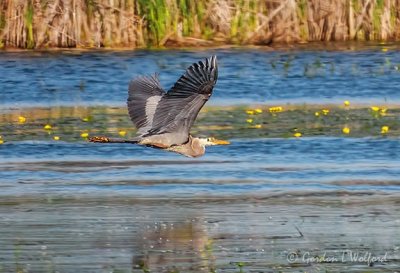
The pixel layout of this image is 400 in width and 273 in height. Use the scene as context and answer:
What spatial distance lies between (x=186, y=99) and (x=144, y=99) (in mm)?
818

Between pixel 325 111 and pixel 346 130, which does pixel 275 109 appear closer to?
pixel 325 111

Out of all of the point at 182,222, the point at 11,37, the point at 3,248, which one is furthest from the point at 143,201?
the point at 11,37

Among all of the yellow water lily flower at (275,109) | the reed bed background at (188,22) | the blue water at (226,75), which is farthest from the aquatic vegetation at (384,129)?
the reed bed background at (188,22)

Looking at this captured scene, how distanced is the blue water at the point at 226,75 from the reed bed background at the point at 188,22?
342 millimetres

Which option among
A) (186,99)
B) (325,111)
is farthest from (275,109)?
(186,99)

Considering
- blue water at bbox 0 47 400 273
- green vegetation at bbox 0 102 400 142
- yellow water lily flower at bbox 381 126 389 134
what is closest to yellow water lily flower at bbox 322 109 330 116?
green vegetation at bbox 0 102 400 142

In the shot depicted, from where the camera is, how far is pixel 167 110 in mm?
10289

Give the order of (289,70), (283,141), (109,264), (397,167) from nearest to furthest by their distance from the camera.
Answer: (109,264), (397,167), (283,141), (289,70)

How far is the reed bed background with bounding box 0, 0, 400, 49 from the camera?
2148cm

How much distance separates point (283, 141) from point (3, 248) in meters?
6.02

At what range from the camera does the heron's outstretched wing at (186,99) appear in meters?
9.60

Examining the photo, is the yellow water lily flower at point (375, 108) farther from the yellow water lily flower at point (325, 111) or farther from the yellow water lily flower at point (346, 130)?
the yellow water lily flower at point (346, 130)

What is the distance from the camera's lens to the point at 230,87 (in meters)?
19.1

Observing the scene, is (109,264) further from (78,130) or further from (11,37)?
(11,37)
